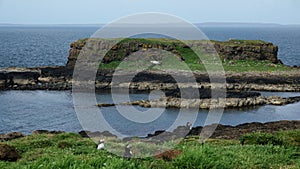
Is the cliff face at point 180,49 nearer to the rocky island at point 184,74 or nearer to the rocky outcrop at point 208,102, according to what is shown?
the rocky island at point 184,74

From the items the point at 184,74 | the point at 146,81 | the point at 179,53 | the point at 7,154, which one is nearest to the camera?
the point at 7,154

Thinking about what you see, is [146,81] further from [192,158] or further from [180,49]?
[192,158]

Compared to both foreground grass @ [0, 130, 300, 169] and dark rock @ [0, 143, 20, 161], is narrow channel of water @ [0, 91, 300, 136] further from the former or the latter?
dark rock @ [0, 143, 20, 161]

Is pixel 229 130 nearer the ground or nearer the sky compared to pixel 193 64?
nearer the sky

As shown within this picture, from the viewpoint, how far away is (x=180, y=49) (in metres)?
85.6

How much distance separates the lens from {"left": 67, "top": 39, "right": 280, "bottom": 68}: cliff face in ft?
273

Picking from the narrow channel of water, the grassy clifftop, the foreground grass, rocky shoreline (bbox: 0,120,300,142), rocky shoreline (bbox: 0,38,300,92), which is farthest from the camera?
the grassy clifftop

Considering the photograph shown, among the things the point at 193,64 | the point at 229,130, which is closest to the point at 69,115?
the point at 229,130

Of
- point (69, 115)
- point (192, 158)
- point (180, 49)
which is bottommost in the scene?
point (69, 115)

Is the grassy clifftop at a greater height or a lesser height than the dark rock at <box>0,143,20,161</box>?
lesser

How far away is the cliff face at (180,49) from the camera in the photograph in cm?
8306

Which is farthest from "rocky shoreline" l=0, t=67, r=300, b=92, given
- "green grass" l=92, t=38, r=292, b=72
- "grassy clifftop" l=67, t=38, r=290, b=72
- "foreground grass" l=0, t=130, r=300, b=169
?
"foreground grass" l=0, t=130, r=300, b=169

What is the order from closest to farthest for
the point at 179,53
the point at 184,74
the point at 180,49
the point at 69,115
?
the point at 69,115
the point at 184,74
the point at 179,53
the point at 180,49

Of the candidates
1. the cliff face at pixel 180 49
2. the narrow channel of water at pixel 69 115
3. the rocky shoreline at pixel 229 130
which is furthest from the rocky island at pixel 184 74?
the rocky shoreline at pixel 229 130
